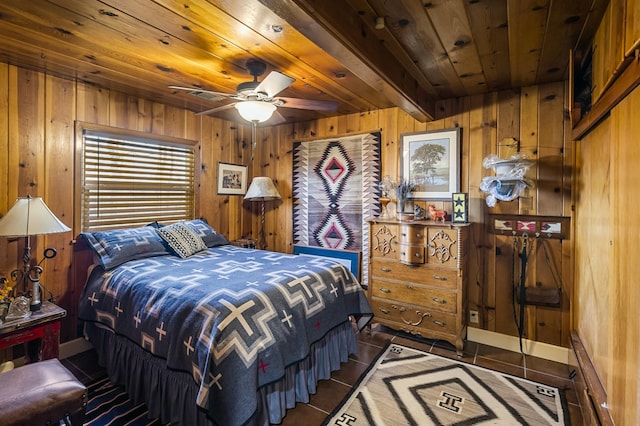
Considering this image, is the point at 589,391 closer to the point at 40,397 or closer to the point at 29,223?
the point at 40,397

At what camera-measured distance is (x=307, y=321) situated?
2.17 m

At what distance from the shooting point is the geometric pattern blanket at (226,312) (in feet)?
5.31

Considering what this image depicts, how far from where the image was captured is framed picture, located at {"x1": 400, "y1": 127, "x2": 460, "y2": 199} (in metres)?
3.25

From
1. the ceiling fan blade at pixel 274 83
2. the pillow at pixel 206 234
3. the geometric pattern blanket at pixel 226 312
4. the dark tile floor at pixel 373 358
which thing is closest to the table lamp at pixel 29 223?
the geometric pattern blanket at pixel 226 312

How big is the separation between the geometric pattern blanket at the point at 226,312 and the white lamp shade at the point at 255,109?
1.18 metres

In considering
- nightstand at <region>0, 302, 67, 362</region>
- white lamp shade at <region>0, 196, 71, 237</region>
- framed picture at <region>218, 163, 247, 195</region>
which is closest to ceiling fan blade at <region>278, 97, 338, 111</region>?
white lamp shade at <region>0, 196, 71, 237</region>

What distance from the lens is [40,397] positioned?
1456mm

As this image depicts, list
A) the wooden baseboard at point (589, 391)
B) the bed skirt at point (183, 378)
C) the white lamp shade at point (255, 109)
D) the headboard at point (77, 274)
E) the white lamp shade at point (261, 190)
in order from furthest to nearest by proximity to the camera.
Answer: the white lamp shade at point (261, 190), the headboard at point (77, 274), the white lamp shade at point (255, 109), the bed skirt at point (183, 378), the wooden baseboard at point (589, 391)

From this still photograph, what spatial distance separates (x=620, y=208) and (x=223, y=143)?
3.83m

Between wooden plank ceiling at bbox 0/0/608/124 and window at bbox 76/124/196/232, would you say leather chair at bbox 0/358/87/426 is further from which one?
wooden plank ceiling at bbox 0/0/608/124

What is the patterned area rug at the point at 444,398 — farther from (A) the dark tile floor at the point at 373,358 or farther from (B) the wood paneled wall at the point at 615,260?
(B) the wood paneled wall at the point at 615,260

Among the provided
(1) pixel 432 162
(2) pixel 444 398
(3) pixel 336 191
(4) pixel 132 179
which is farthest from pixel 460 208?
(4) pixel 132 179

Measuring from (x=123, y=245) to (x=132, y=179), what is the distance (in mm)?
845

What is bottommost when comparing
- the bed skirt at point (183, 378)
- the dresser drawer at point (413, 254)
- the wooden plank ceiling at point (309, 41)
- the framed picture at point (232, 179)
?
the bed skirt at point (183, 378)
